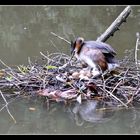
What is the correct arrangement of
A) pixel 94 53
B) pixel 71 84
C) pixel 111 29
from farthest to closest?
pixel 111 29, pixel 94 53, pixel 71 84

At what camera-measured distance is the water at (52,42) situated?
3.96 m

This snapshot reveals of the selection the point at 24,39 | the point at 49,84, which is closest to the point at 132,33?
the point at 24,39

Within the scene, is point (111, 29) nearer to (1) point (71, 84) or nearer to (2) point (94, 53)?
(2) point (94, 53)

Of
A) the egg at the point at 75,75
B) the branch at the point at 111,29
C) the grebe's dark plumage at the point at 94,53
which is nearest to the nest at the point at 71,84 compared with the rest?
the egg at the point at 75,75

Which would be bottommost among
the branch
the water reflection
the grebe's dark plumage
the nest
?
the water reflection

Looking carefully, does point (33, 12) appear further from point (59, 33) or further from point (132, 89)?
point (132, 89)

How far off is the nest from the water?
188 mm

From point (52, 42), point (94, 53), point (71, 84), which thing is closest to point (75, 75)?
point (71, 84)

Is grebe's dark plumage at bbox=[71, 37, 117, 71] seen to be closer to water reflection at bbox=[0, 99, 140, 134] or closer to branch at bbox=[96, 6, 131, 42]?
water reflection at bbox=[0, 99, 140, 134]

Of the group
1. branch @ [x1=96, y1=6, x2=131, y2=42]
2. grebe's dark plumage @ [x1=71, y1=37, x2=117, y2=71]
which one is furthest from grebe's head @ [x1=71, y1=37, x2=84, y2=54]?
branch @ [x1=96, y1=6, x2=131, y2=42]

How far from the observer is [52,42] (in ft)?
23.3

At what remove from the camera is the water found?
396cm

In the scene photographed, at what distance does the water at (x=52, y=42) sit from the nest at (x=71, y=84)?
0.62 feet

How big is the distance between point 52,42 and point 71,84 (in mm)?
2482
